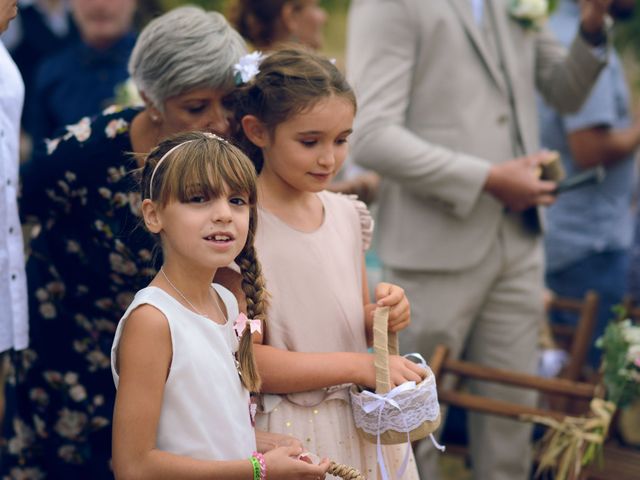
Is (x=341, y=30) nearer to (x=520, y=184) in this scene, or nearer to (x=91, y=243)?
(x=520, y=184)

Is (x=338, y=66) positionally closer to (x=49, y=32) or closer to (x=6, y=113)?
(x=6, y=113)

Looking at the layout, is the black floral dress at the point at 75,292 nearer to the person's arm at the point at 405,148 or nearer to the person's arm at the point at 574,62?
the person's arm at the point at 405,148

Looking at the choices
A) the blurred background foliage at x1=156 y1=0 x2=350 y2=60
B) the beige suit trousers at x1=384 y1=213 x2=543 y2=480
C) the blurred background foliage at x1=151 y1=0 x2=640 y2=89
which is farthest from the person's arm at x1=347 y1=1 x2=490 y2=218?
the blurred background foliage at x1=156 y1=0 x2=350 y2=60

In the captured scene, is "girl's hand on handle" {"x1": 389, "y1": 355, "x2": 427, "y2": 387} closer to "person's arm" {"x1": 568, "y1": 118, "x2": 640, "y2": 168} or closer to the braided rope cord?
the braided rope cord

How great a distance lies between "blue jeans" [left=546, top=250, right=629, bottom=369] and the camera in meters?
4.76

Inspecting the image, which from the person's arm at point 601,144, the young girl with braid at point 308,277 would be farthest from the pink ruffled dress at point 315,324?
the person's arm at point 601,144

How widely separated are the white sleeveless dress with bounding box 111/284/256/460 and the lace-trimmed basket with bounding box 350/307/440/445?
29cm

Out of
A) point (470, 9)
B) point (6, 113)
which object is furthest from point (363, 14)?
point (6, 113)

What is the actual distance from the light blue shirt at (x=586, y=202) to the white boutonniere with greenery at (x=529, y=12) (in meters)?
1.02

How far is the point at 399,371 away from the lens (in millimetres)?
2299

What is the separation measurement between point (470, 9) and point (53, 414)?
204 cm

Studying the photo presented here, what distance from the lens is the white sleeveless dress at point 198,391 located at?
6.73ft

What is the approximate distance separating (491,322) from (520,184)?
590 mm

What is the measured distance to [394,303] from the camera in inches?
91.1
